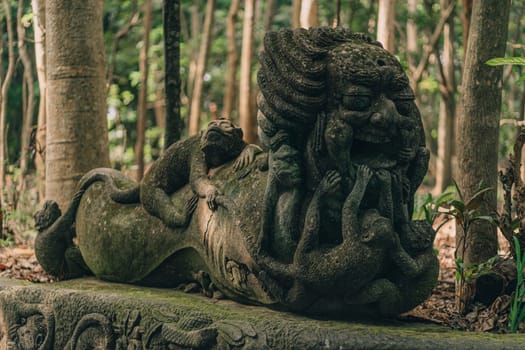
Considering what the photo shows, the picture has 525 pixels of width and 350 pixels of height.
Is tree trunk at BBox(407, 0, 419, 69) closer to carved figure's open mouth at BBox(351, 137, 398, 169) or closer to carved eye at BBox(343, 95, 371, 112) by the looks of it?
carved figure's open mouth at BBox(351, 137, 398, 169)

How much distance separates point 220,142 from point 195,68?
13338mm

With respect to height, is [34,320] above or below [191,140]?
below

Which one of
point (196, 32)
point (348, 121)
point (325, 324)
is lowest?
point (325, 324)

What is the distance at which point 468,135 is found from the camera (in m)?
6.00

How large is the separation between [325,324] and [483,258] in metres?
1.87

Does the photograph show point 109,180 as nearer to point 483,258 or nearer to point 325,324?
point 325,324

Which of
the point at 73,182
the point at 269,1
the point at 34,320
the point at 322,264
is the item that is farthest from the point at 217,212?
the point at 269,1

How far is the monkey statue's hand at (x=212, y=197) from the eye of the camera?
5273mm

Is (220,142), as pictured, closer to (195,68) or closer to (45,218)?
(45,218)

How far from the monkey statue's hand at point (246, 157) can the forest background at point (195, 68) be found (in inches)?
75.3

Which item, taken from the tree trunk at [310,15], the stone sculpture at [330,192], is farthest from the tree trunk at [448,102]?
the stone sculpture at [330,192]

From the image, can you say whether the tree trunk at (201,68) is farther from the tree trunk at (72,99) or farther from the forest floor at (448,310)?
the forest floor at (448,310)

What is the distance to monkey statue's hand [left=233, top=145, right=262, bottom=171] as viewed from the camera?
5.38 m

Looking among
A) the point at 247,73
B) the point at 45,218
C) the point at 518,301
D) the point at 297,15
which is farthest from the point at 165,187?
the point at 247,73
